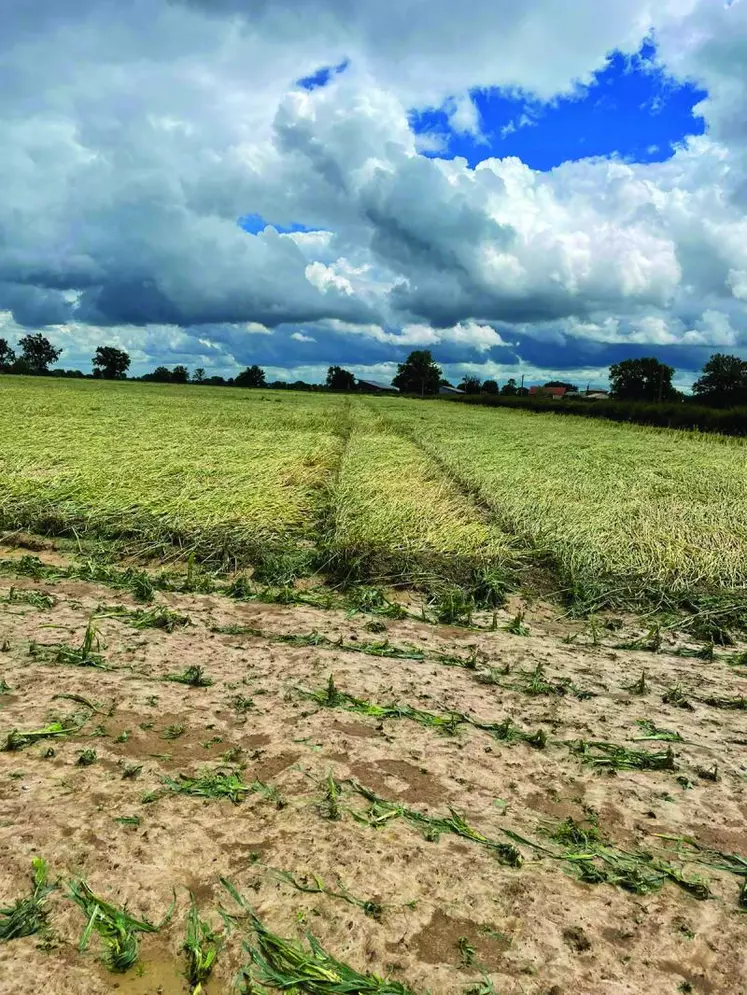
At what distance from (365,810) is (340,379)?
104m

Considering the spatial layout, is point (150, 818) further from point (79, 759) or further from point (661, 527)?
point (661, 527)

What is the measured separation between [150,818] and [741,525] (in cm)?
667

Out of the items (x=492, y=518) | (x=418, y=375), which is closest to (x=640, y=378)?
(x=418, y=375)

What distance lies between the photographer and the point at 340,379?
104 meters

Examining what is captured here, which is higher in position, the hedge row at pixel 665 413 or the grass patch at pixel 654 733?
the hedge row at pixel 665 413

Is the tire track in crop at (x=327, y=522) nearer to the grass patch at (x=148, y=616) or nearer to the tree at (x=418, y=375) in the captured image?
the grass patch at (x=148, y=616)

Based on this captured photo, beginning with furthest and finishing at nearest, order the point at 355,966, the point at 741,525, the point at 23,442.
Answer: the point at 23,442 → the point at 741,525 → the point at 355,966

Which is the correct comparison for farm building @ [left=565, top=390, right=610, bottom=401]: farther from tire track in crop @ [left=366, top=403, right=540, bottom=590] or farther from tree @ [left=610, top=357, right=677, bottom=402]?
tire track in crop @ [left=366, top=403, right=540, bottom=590]

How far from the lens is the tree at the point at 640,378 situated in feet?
235

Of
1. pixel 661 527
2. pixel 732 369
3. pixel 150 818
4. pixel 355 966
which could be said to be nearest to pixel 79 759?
pixel 150 818

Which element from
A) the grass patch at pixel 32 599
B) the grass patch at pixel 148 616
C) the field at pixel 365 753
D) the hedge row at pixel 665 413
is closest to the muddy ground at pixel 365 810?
the field at pixel 365 753

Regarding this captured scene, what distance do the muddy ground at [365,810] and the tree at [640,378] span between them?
2890 inches

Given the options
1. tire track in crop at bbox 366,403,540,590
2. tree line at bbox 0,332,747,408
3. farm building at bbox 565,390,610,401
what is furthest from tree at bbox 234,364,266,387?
tire track in crop at bbox 366,403,540,590

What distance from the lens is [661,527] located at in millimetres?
6559
